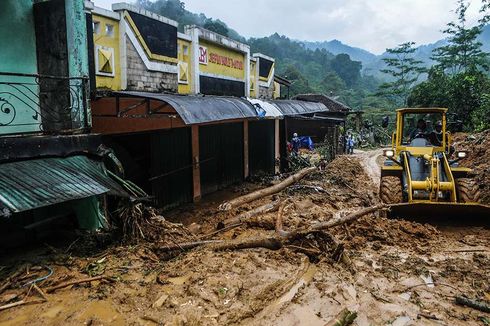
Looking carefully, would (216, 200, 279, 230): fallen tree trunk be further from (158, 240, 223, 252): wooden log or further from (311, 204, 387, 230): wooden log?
(311, 204, 387, 230): wooden log

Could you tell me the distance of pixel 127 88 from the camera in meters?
11.0

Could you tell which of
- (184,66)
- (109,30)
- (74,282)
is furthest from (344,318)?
(184,66)

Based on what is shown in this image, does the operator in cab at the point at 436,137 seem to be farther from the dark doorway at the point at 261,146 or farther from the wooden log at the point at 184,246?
the dark doorway at the point at 261,146

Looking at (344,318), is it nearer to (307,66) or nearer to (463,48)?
(463,48)

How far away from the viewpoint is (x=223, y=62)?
640 inches

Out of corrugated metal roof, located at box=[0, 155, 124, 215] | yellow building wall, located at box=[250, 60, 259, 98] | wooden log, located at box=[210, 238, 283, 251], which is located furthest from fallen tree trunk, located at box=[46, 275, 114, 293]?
yellow building wall, located at box=[250, 60, 259, 98]

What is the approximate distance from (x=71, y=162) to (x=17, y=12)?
3.11m

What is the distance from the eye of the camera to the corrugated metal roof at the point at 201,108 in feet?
28.2

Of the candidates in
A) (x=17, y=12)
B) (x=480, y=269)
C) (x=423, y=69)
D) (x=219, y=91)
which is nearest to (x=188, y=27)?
(x=219, y=91)

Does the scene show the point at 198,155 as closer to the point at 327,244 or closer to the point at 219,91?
the point at 219,91

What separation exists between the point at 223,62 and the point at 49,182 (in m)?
11.7

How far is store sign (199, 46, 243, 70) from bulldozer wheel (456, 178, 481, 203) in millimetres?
10002

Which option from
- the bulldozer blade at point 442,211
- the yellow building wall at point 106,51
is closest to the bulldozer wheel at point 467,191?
the bulldozer blade at point 442,211

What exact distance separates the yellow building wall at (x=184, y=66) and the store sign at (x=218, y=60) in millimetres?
738
